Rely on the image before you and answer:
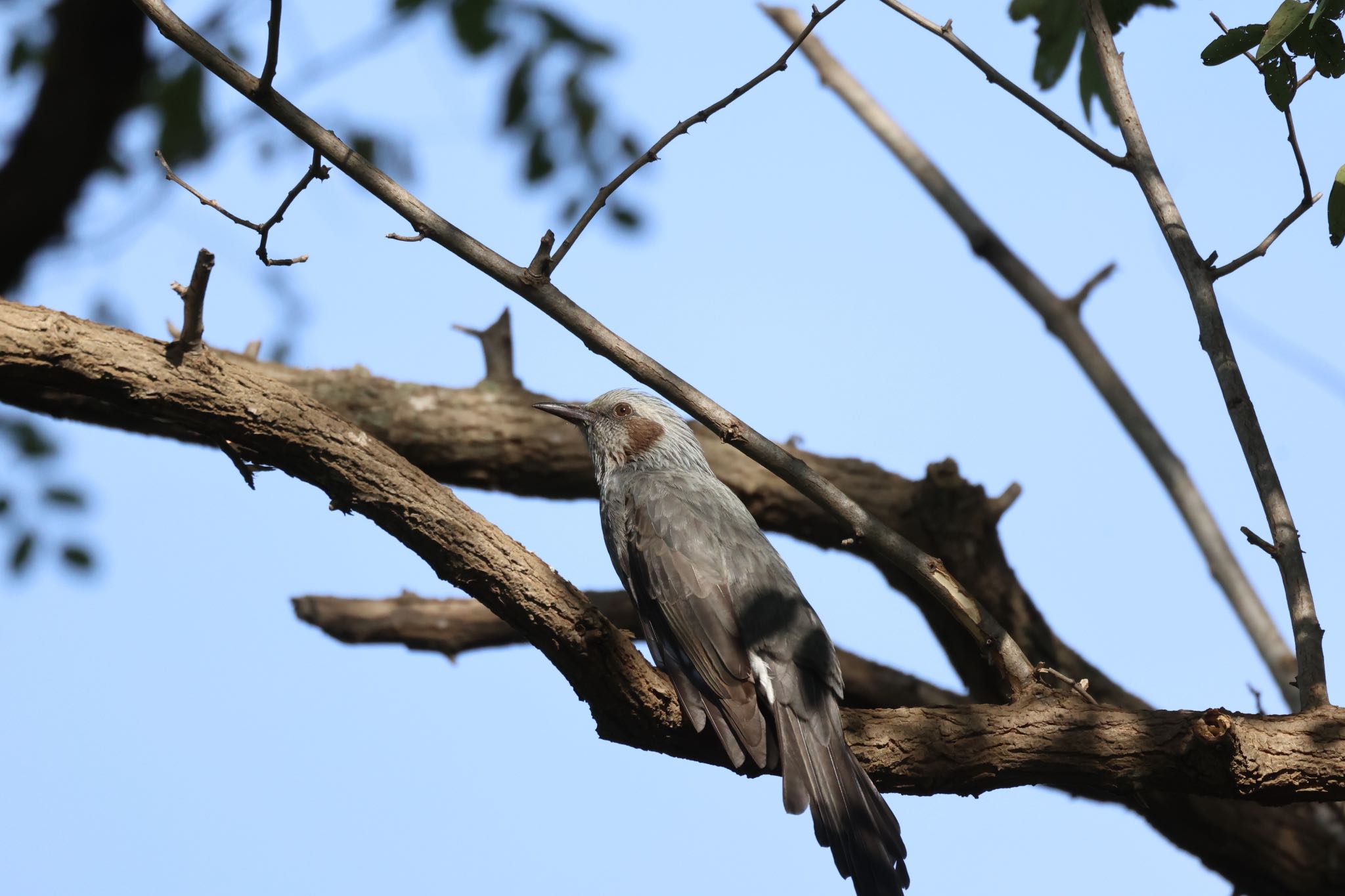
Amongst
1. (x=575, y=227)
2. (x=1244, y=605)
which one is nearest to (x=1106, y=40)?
(x=575, y=227)

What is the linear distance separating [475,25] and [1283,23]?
3.28m

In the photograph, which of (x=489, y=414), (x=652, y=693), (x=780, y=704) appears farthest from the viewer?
(x=489, y=414)

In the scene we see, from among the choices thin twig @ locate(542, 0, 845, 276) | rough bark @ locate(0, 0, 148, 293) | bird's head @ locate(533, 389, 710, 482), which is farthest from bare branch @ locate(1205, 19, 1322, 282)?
rough bark @ locate(0, 0, 148, 293)

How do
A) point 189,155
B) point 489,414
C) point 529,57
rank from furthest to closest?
1. point 489,414
2. point 189,155
3. point 529,57

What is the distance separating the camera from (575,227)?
12.1 ft

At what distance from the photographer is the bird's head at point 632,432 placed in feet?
19.5

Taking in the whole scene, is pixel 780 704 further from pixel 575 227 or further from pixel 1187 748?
pixel 575 227

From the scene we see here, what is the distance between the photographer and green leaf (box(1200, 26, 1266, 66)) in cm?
315

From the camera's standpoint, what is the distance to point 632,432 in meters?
6.00

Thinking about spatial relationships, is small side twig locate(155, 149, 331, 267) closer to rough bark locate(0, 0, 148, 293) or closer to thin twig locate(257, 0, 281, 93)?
thin twig locate(257, 0, 281, 93)

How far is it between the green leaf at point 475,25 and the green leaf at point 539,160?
0.60m

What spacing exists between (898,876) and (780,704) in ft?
2.29

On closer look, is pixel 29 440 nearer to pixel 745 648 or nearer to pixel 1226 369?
pixel 745 648

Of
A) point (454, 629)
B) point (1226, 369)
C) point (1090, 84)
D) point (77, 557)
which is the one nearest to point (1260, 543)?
point (1226, 369)
